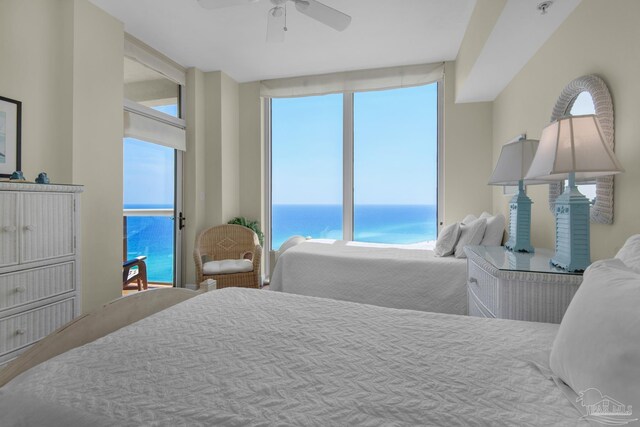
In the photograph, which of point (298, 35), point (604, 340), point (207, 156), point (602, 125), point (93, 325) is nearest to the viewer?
point (604, 340)

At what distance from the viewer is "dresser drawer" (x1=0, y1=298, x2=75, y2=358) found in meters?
1.84

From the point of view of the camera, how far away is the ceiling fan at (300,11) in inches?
83.7

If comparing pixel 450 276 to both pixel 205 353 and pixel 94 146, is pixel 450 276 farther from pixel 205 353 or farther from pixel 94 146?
pixel 94 146

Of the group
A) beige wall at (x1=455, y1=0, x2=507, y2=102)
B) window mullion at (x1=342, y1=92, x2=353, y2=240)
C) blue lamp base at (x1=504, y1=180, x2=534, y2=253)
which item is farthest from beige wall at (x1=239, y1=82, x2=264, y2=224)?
blue lamp base at (x1=504, y1=180, x2=534, y2=253)

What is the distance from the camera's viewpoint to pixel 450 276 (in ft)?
8.14

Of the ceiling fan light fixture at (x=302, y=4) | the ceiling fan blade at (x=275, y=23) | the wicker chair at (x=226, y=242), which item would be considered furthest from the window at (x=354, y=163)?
the ceiling fan light fixture at (x=302, y=4)

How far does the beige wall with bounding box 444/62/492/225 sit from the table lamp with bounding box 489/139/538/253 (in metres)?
1.61

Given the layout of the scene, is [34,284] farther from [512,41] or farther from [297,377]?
[512,41]

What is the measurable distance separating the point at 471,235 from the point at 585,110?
114 cm

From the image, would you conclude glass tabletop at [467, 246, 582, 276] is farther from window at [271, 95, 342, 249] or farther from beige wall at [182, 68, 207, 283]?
beige wall at [182, 68, 207, 283]

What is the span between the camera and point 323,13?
2223 millimetres

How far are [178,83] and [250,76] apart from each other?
0.91m

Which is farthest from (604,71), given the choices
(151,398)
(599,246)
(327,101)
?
(327,101)

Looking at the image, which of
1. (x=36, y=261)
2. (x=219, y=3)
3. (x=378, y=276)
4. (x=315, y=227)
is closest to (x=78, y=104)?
(x=36, y=261)
